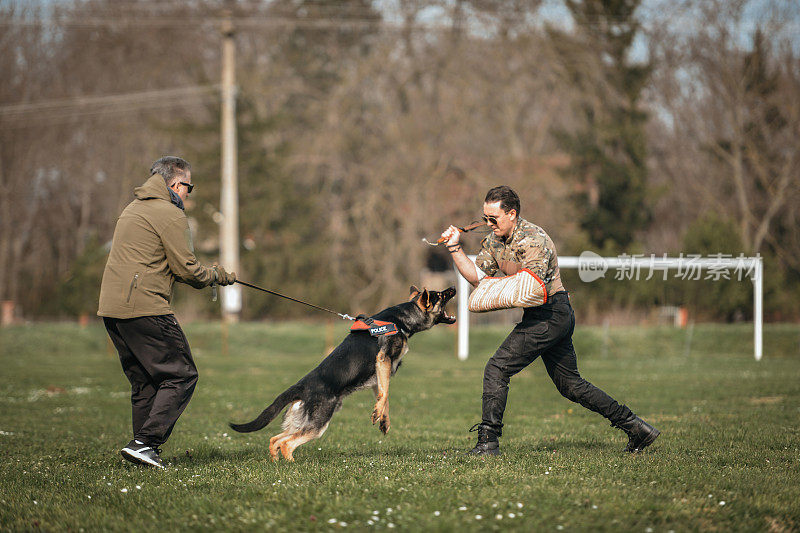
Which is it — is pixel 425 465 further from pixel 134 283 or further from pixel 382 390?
pixel 134 283

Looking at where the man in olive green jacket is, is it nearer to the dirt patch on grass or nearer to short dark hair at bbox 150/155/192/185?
short dark hair at bbox 150/155/192/185

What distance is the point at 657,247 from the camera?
28.9m

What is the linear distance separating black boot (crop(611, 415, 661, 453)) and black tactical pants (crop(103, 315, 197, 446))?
3.43 m

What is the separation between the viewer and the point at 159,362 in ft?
19.5

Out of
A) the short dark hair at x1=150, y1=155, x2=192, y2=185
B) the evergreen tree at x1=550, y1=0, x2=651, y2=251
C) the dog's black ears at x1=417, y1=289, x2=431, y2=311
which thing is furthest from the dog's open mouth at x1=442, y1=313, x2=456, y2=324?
the evergreen tree at x1=550, y1=0, x2=651, y2=251

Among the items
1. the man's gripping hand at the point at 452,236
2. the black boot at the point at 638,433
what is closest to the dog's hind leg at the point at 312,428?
the man's gripping hand at the point at 452,236

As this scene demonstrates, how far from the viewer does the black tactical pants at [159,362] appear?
5883 millimetres

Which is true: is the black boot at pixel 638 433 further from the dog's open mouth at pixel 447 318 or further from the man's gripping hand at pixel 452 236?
the man's gripping hand at pixel 452 236

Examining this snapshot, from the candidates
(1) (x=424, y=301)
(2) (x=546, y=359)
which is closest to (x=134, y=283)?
(1) (x=424, y=301)

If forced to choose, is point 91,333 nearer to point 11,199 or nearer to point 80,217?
point 11,199

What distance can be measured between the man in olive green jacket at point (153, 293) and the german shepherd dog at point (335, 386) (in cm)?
59

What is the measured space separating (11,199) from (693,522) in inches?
1298

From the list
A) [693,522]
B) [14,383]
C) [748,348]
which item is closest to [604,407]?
[693,522]

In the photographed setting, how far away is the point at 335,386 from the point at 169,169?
2.09 m
